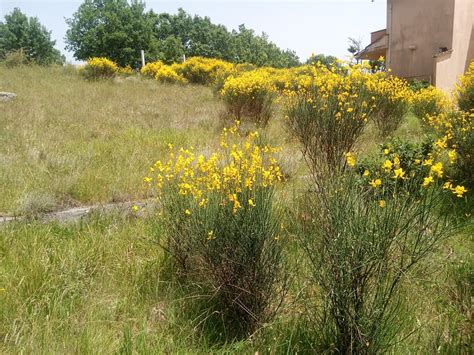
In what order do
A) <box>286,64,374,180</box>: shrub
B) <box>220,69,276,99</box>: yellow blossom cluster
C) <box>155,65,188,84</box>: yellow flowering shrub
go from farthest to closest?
<box>155,65,188,84</box>: yellow flowering shrub, <box>220,69,276,99</box>: yellow blossom cluster, <box>286,64,374,180</box>: shrub

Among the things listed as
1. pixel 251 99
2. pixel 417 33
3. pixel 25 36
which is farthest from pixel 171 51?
pixel 251 99

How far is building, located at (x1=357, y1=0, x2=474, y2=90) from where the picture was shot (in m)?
15.7

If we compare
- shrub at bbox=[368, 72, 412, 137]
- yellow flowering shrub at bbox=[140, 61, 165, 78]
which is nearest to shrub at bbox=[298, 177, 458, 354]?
shrub at bbox=[368, 72, 412, 137]

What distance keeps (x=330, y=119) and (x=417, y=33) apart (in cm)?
1550

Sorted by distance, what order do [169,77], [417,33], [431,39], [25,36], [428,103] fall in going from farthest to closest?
[25,36]
[169,77]
[417,33]
[431,39]
[428,103]

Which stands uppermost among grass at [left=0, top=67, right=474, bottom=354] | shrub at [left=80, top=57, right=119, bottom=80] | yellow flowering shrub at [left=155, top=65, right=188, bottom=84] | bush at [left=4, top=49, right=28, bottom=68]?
bush at [left=4, top=49, right=28, bottom=68]

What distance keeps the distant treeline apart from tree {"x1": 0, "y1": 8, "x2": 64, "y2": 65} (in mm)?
5473

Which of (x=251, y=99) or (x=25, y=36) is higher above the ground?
(x=25, y=36)

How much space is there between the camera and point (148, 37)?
3934 centimetres

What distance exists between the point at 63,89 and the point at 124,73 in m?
8.70

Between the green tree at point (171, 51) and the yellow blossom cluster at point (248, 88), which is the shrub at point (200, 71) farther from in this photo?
the green tree at point (171, 51)

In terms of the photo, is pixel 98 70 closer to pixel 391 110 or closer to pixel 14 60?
pixel 14 60

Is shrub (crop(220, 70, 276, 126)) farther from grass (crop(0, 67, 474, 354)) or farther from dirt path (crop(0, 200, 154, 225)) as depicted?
dirt path (crop(0, 200, 154, 225))

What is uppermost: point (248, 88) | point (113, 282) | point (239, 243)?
point (248, 88)
